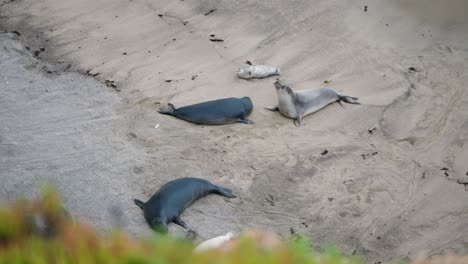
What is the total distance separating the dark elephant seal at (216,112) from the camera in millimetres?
7812

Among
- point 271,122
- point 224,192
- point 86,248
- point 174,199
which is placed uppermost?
point 86,248

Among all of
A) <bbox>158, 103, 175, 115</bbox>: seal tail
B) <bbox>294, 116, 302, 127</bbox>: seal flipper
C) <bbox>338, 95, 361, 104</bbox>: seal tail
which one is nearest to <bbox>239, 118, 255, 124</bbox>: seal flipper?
<bbox>294, 116, 302, 127</bbox>: seal flipper

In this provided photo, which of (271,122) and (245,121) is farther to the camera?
(271,122)

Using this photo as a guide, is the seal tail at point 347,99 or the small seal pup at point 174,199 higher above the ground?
the small seal pup at point 174,199

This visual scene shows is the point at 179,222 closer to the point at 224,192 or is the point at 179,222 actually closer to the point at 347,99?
the point at 224,192

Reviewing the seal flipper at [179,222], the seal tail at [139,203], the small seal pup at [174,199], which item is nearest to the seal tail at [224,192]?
the small seal pup at [174,199]

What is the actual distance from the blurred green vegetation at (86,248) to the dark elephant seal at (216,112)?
4930 mm

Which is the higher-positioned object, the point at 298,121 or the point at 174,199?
the point at 174,199

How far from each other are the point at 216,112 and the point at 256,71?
1.10 metres

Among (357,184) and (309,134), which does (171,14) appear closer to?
(309,134)

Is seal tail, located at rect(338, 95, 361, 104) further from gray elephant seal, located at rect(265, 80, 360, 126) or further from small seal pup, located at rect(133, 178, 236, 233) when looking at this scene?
small seal pup, located at rect(133, 178, 236, 233)

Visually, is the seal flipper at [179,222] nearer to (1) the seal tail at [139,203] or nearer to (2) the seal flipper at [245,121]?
(1) the seal tail at [139,203]

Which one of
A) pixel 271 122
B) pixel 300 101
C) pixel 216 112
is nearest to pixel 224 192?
pixel 216 112

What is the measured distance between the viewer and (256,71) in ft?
28.5
